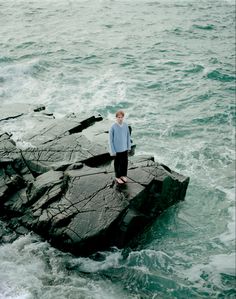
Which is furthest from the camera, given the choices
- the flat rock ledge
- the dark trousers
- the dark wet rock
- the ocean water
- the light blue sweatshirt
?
the dark wet rock

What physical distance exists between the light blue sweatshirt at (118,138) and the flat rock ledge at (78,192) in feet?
3.36

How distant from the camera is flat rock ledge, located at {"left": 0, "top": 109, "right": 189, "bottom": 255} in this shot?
7.93 metres

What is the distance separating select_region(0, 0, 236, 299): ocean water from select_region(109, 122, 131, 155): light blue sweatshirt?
2403 mm

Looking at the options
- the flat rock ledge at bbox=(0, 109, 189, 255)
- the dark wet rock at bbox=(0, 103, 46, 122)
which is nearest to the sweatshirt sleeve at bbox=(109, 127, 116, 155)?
the flat rock ledge at bbox=(0, 109, 189, 255)

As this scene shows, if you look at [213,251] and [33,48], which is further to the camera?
[33,48]

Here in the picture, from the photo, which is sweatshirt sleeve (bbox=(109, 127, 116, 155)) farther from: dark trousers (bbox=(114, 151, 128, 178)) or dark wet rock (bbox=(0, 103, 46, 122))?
dark wet rock (bbox=(0, 103, 46, 122))

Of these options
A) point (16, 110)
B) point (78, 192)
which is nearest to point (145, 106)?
point (16, 110)

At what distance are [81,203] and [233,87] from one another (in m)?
13.7

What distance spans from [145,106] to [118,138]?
29.1 feet

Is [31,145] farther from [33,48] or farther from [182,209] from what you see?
[33,48]

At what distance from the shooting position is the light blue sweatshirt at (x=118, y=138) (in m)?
8.04

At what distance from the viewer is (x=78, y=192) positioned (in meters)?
8.50

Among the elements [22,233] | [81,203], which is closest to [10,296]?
[22,233]

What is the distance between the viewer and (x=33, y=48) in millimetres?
24797
